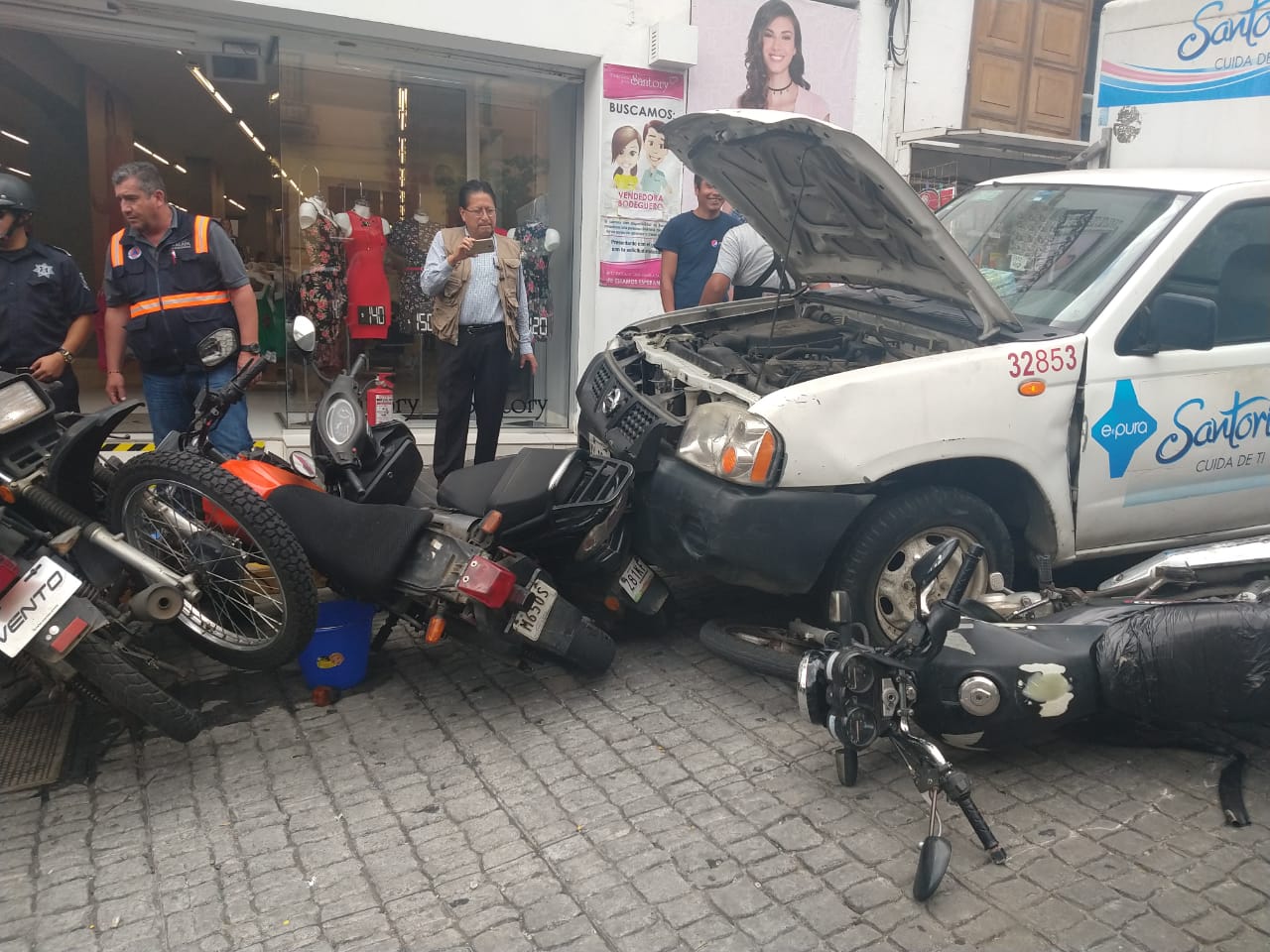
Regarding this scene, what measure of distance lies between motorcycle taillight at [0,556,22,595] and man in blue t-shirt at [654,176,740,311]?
14.4ft

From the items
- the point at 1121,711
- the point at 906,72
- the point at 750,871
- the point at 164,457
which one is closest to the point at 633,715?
the point at 750,871

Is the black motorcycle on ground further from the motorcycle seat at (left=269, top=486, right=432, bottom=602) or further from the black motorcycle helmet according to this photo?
the black motorcycle helmet

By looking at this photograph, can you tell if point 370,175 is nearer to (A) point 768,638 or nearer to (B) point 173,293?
(B) point 173,293

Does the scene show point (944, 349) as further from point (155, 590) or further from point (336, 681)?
point (155, 590)

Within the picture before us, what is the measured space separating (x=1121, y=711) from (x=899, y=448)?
114 cm

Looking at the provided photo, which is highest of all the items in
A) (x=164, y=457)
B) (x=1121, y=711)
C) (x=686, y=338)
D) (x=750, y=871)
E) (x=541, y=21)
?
(x=541, y=21)

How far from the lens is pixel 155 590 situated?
3.26m

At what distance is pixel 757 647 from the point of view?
13.1 feet

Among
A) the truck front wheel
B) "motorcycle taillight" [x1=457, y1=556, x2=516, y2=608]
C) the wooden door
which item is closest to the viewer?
"motorcycle taillight" [x1=457, y1=556, x2=516, y2=608]

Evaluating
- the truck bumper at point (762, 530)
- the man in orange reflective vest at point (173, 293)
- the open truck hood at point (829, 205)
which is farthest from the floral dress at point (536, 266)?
the truck bumper at point (762, 530)

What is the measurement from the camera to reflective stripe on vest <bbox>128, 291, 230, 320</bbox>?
4.92 metres

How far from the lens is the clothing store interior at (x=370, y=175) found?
25.4 ft

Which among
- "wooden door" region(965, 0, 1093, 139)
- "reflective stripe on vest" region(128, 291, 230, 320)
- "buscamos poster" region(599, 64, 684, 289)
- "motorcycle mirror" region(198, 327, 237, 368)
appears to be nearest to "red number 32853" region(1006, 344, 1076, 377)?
"motorcycle mirror" region(198, 327, 237, 368)

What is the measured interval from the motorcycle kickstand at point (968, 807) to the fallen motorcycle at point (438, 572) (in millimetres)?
1501
